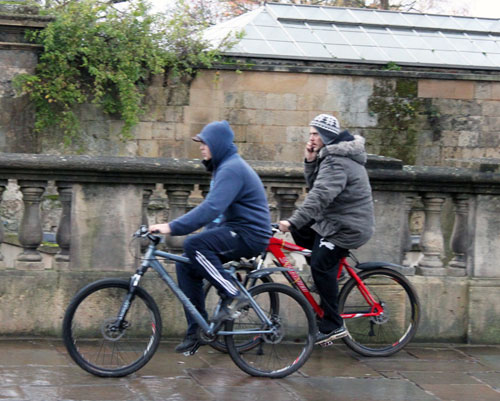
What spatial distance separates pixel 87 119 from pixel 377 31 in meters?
6.97

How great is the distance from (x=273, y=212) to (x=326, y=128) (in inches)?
45.5

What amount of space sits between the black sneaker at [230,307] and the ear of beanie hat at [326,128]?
127 centimetres

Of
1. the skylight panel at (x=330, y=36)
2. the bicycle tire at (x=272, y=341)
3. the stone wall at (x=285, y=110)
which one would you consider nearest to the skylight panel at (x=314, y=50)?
the stone wall at (x=285, y=110)

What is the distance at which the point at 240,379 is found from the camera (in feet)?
18.5

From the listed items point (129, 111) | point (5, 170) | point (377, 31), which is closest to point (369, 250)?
point (5, 170)

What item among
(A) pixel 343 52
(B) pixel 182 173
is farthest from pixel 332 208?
(A) pixel 343 52

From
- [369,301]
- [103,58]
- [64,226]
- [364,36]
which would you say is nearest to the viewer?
[369,301]

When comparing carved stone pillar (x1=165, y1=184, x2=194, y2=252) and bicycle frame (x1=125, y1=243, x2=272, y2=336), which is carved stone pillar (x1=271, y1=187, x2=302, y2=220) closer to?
carved stone pillar (x1=165, y1=184, x2=194, y2=252)

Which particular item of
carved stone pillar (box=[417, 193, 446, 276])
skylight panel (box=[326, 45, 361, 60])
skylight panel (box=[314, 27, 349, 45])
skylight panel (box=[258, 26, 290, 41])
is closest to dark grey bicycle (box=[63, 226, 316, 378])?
carved stone pillar (box=[417, 193, 446, 276])

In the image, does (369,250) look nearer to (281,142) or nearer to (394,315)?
(394,315)

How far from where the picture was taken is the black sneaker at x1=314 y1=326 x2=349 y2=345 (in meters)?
6.11

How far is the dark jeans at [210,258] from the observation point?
18.0 ft

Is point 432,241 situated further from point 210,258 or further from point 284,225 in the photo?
point 210,258

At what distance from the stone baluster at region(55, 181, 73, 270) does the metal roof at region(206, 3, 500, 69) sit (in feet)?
31.7
